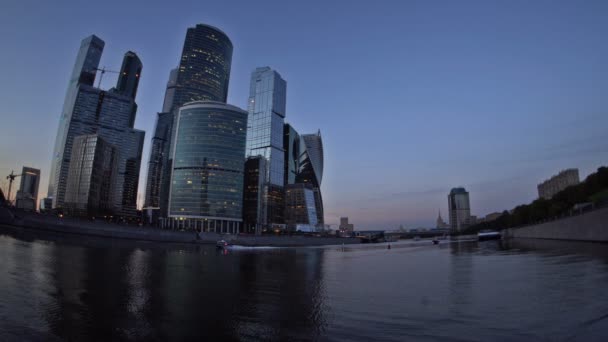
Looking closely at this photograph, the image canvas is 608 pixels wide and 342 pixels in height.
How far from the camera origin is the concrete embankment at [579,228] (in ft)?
213

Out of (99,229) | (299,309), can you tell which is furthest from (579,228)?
(99,229)

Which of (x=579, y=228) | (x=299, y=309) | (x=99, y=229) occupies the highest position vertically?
(x=579, y=228)

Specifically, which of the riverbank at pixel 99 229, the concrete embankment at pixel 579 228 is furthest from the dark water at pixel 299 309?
the riverbank at pixel 99 229

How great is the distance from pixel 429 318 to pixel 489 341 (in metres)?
3.54

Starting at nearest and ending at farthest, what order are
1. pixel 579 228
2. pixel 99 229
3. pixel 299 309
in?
1. pixel 299 309
2. pixel 579 228
3. pixel 99 229

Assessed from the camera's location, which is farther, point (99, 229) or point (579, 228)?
point (99, 229)

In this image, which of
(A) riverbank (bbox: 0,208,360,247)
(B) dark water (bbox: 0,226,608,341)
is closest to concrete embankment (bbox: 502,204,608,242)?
(B) dark water (bbox: 0,226,608,341)

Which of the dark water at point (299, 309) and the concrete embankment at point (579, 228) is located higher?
the concrete embankment at point (579, 228)

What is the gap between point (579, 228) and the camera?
77250 mm

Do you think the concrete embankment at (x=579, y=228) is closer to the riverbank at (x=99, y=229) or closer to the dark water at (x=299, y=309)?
the dark water at (x=299, y=309)

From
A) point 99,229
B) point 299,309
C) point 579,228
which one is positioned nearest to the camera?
point 299,309

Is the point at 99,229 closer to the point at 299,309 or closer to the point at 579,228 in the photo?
the point at 299,309

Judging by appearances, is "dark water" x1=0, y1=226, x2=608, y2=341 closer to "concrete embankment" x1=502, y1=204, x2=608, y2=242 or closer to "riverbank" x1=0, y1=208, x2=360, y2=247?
"concrete embankment" x1=502, y1=204, x2=608, y2=242

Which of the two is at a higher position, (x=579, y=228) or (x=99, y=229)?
(x=579, y=228)
